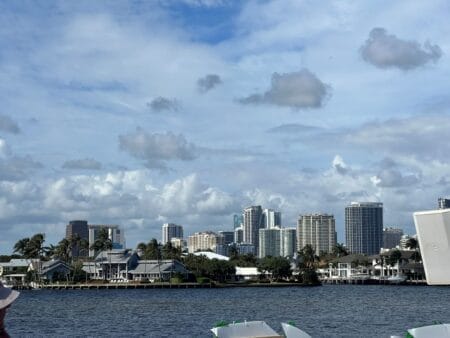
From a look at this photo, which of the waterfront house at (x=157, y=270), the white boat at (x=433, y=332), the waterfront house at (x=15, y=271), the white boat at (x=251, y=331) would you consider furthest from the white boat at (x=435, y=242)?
the waterfront house at (x=15, y=271)

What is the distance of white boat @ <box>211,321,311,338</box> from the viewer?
24.3 metres

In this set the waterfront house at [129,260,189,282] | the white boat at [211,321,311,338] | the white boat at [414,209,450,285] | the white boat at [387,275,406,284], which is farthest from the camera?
the white boat at [387,275,406,284]

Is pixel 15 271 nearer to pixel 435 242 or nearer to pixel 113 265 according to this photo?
pixel 113 265

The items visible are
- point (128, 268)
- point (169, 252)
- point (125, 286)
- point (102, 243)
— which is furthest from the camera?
point (169, 252)

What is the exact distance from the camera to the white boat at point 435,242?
9.26 m

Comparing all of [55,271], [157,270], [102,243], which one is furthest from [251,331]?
[102,243]

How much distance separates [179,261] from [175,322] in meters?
115

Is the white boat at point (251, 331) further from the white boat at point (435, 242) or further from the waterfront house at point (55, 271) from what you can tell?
the waterfront house at point (55, 271)

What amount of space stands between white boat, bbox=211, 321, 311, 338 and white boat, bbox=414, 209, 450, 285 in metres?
15.3

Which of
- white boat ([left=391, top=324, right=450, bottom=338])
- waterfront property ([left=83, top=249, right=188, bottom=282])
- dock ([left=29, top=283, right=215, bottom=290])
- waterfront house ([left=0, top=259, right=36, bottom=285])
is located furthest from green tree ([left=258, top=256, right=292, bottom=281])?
white boat ([left=391, top=324, right=450, bottom=338])

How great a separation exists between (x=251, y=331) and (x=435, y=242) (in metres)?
16.5

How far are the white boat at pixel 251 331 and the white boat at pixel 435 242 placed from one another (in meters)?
15.3

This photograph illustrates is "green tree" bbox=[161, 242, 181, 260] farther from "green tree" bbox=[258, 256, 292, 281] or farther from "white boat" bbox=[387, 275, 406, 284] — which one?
"white boat" bbox=[387, 275, 406, 284]

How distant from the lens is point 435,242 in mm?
9383
